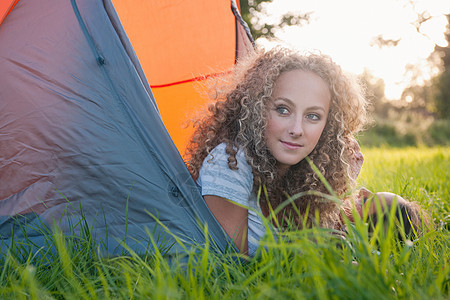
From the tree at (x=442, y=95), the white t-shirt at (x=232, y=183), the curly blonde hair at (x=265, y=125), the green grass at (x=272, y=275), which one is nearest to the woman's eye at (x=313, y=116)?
the curly blonde hair at (x=265, y=125)

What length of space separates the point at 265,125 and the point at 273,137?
0.20ft

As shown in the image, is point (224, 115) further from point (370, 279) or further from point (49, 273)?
point (370, 279)

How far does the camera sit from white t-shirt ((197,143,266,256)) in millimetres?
1406

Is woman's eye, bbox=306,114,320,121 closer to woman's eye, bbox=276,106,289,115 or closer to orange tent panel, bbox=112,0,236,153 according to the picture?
woman's eye, bbox=276,106,289,115

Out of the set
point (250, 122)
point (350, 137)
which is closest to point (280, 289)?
point (250, 122)

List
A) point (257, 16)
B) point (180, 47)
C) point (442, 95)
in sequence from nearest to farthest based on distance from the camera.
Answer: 1. point (180, 47)
2. point (257, 16)
3. point (442, 95)

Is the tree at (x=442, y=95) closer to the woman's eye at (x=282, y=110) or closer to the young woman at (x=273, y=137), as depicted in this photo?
the young woman at (x=273, y=137)

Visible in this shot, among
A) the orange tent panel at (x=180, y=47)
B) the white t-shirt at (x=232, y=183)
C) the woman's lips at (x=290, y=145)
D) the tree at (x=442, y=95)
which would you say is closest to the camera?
the white t-shirt at (x=232, y=183)

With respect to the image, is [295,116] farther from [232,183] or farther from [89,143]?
[89,143]

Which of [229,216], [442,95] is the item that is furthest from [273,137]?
[442,95]

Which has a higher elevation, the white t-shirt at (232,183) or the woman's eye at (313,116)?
the woman's eye at (313,116)

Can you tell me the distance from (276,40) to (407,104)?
25.6 metres

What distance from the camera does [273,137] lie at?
1569 mm

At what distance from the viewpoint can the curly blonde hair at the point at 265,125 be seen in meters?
1.56
